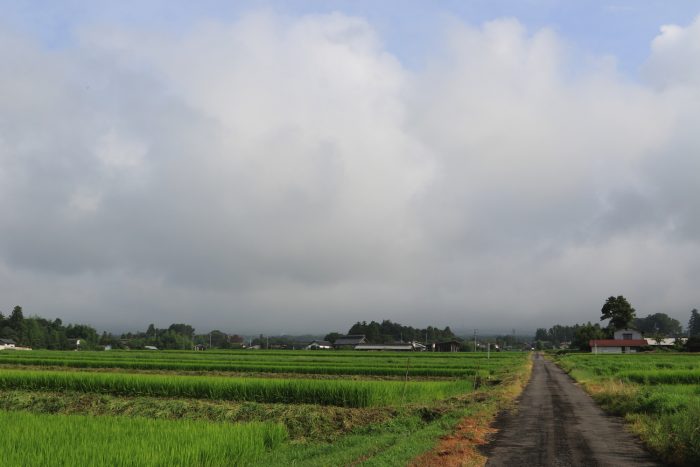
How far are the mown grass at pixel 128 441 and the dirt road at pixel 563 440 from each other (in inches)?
234

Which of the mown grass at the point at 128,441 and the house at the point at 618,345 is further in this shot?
the house at the point at 618,345

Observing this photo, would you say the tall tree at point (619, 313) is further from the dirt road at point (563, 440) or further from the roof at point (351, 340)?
the dirt road at point (563, 440)

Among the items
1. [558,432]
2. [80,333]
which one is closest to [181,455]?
[558,432]

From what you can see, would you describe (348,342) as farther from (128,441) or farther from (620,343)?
(128,441)

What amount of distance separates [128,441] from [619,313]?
464 feet

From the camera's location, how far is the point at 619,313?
13275 cm

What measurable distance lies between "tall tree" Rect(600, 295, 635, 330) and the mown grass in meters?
136

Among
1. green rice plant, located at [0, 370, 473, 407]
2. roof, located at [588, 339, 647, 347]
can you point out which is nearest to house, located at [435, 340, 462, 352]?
roof, located at [588, 339, 647, 347]

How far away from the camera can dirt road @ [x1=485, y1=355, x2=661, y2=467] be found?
12.4 metres

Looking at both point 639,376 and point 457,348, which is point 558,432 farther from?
point 457,348

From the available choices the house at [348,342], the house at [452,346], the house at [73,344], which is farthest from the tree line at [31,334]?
the house at [452,346]

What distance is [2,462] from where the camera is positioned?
32.2ft

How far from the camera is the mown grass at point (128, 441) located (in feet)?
34.2

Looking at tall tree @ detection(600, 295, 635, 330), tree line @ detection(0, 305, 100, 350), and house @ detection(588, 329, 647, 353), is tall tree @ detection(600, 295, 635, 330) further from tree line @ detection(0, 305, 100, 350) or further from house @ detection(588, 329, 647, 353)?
tree line @ detection(0, 305, 100, 350)
